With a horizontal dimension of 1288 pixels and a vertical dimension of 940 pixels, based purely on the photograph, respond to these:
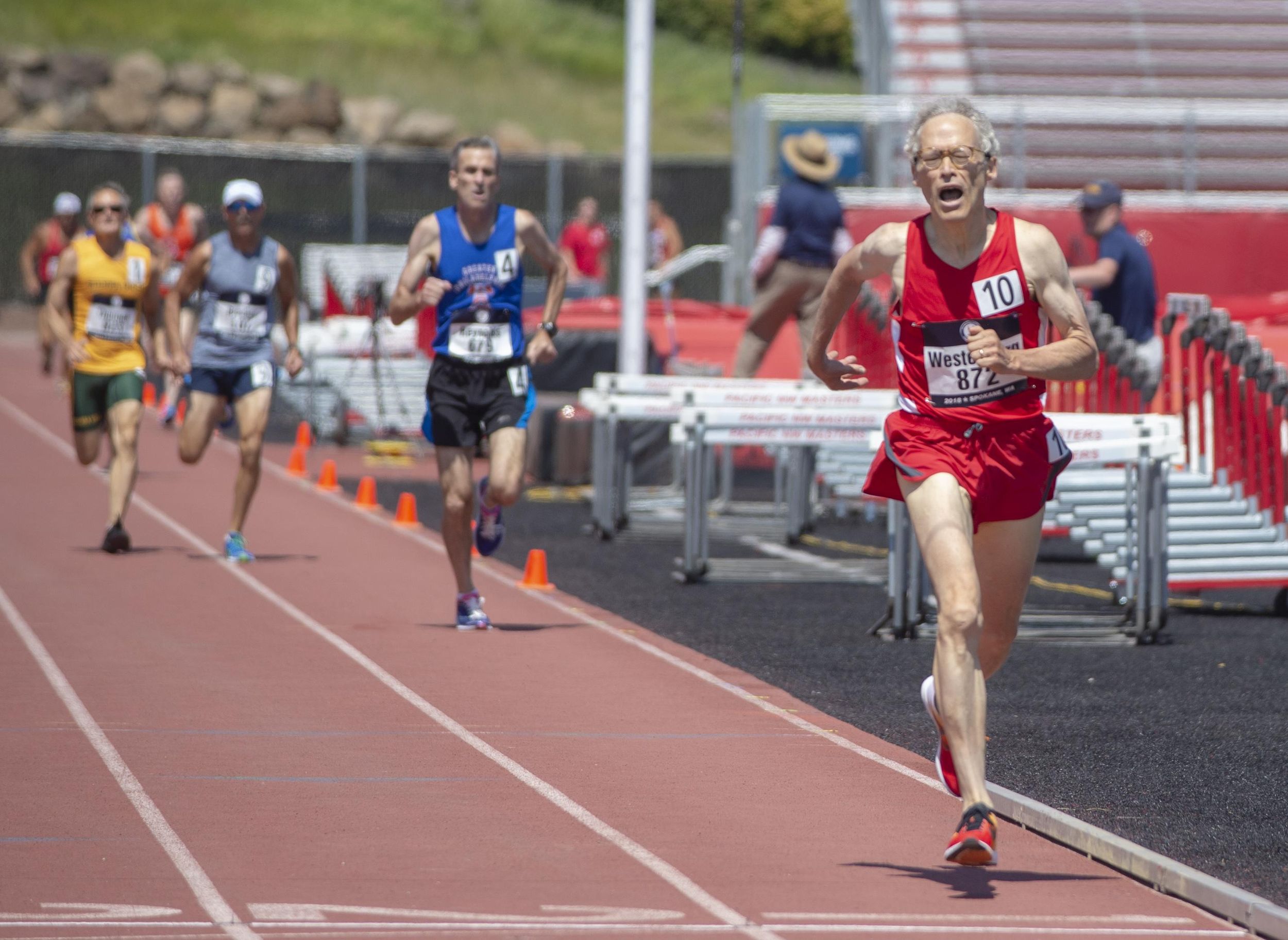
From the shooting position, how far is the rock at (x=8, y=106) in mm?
45650

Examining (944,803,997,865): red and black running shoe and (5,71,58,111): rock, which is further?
(5,71,58,111): rock

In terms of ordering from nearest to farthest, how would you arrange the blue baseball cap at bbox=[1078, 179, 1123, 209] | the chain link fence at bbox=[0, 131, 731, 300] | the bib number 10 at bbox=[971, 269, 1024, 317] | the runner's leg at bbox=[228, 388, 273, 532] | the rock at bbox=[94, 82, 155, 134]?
the bib number 10 at bbox=[971, 269, 1024, 317]
the runner's leg at bbox=[228, 388, 273, 532]
the blue baseball cap at bbox=[1078, 179, 1123, 209]
the chain link fence at bbox=[0, 131, 731, 300]
the rock at bbox=[94, 82, 155, 134]

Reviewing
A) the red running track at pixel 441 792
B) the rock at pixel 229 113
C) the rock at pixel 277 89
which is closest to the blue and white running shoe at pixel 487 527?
the red running track at pixel 441 792

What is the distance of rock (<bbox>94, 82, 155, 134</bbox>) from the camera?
153 ft

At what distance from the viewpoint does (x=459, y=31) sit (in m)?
65.1

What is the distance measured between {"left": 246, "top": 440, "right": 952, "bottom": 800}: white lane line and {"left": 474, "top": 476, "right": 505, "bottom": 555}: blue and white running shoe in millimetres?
698

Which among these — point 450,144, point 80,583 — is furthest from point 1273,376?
point 450,144

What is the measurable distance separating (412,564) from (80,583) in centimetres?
205

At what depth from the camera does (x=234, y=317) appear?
12.6 meters

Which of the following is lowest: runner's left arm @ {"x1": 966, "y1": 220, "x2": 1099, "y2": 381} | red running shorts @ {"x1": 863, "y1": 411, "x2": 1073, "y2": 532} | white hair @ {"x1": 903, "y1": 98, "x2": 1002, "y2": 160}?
red running shorts @ {"x1": 863, "y1": 411, "x2": 1073, "y2": 532}

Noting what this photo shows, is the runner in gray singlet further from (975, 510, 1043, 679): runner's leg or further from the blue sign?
the blue sign

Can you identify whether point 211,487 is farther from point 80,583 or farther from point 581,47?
point 581,47

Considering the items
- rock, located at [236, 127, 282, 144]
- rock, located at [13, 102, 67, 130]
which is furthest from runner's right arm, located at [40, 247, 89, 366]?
rock, located at [236, 127, 282, 144]

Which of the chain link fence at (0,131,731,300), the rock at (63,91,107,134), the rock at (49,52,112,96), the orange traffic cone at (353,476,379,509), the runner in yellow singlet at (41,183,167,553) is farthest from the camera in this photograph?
the rock at (49,52,112,96)
